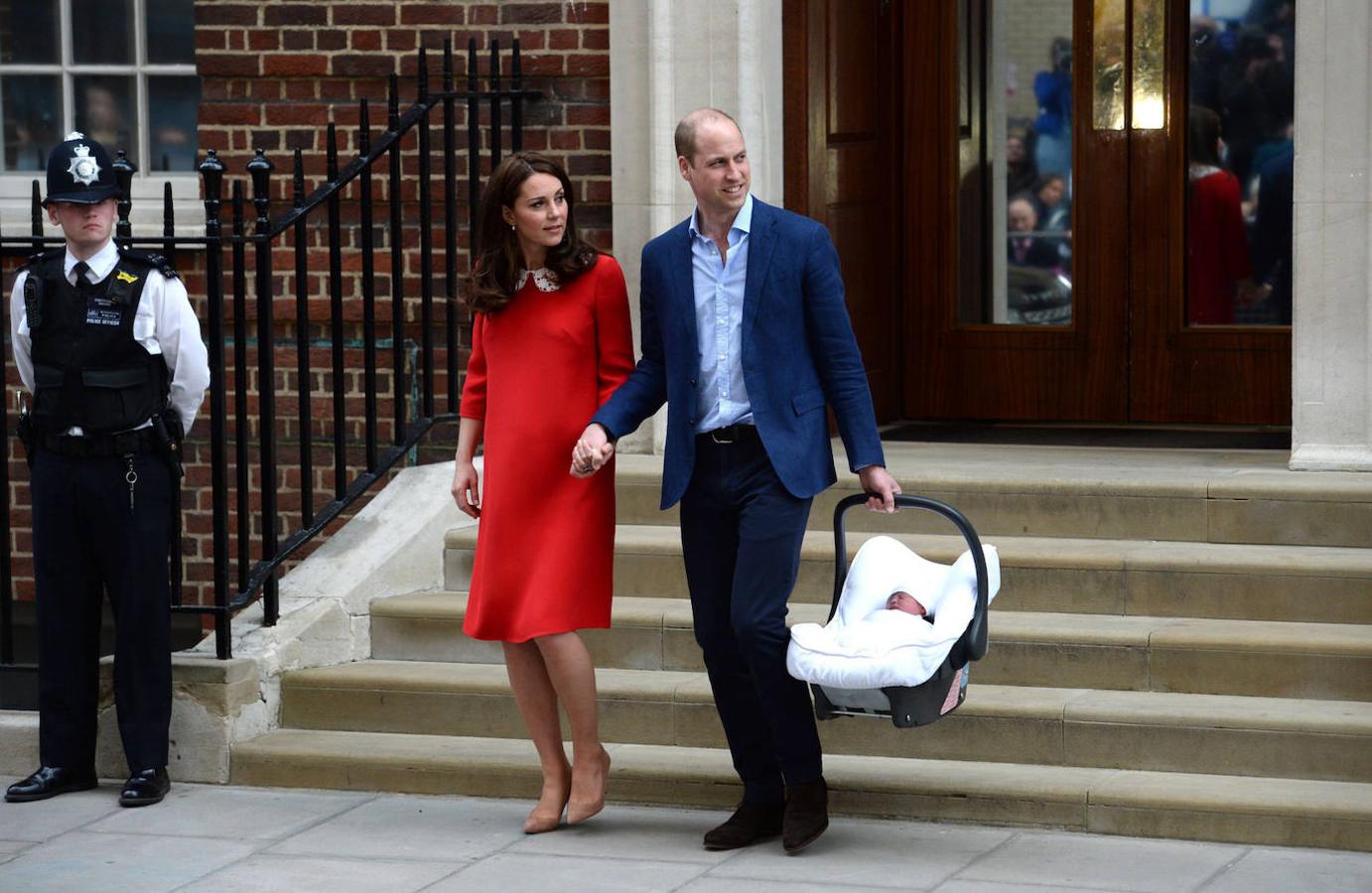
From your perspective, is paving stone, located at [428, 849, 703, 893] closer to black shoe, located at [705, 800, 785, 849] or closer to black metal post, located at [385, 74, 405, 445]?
black shoe, located at [705, 800, 785, 849]

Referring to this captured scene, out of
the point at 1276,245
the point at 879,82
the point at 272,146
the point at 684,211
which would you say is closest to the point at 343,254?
the point at 272,146

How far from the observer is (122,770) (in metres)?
6.52

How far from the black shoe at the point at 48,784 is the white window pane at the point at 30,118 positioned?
3.52 meters

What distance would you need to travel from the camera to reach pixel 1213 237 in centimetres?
857

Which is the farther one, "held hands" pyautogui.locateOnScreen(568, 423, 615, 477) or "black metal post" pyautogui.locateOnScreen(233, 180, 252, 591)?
"black metal post" pyautogui.locateOnScreen(233, 180, 252, 591)

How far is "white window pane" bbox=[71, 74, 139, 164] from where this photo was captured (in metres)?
9.02

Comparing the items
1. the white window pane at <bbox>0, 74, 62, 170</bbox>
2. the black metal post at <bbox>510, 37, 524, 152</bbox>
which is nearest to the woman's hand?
the black metal post at <bbox>510, 37, 524, 152</bbox>

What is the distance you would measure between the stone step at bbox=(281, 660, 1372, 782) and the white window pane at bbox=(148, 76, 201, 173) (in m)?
3.02

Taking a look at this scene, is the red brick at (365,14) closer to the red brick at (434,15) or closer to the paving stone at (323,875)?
the red brick at (434,15)

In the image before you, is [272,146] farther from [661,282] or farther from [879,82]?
[661,282]

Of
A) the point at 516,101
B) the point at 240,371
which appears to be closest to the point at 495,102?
the point at 516,101

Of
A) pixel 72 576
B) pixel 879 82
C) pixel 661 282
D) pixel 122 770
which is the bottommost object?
pixel 122 770

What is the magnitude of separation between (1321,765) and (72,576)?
342 cm

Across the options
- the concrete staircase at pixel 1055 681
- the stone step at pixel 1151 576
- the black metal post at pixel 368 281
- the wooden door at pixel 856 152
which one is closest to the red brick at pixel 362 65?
the black metal post at pixel 368 281
